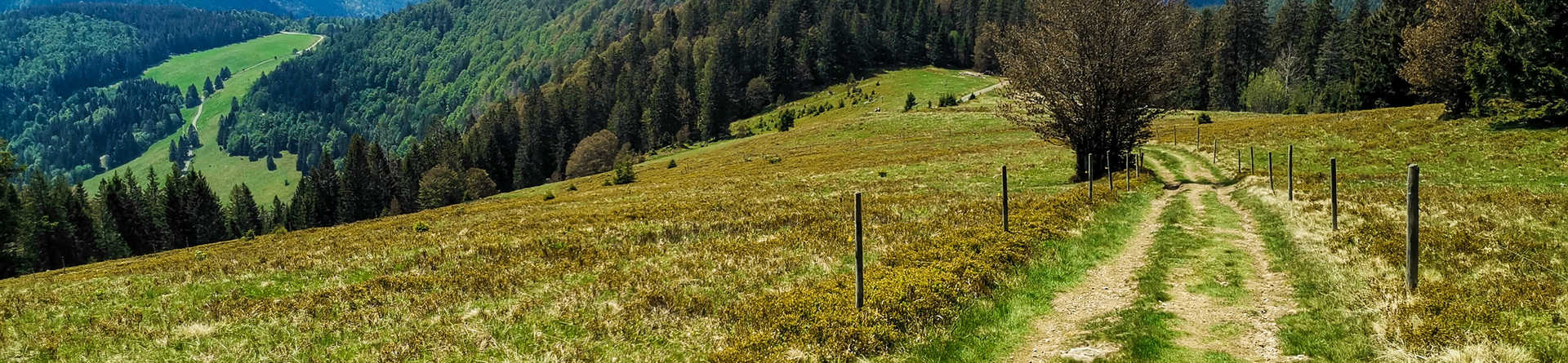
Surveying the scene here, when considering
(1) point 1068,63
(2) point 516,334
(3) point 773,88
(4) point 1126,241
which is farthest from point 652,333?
(3) point 773,88

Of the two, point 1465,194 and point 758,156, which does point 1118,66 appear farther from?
point 758,156

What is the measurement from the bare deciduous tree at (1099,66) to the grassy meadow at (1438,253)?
20.0ft

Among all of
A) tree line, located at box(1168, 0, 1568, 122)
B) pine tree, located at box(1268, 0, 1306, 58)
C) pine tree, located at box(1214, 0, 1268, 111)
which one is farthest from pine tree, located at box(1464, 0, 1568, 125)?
pine tree, located at box(1268, 0, 1306, 58)

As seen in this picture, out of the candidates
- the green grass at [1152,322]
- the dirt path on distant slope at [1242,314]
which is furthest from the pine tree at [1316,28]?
the dirt path on distant slope at [1242,314]

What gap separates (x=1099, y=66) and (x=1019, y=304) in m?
24.9

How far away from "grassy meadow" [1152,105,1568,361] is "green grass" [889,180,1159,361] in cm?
343

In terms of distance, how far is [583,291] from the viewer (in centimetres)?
1359

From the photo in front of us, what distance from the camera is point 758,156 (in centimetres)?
8681

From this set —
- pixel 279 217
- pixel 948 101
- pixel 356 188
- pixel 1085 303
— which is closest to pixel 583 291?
pixel 1085 303

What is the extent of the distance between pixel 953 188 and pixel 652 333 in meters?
27.5

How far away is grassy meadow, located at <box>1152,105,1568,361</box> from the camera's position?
8.41 m

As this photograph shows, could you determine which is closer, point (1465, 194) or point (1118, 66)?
point (1465, 194)

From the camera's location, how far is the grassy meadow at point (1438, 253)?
841cm

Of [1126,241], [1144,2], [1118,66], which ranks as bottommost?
[1126,241]
